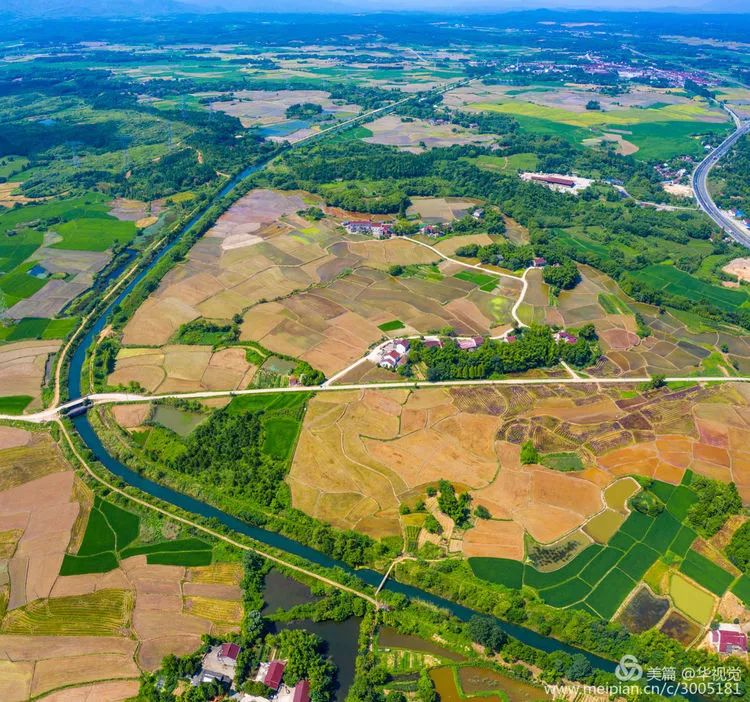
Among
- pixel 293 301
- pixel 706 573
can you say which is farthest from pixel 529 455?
pixel 293 301

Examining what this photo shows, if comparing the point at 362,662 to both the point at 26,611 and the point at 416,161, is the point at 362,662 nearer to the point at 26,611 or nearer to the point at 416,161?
the point at 26,611

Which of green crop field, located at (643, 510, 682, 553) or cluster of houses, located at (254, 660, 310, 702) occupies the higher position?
green crop field, located at (643, 510, 682, 553)

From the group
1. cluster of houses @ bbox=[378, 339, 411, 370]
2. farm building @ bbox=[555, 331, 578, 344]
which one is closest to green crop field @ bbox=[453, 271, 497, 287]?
farm building @ bbox=[555, 331, 578, 344]

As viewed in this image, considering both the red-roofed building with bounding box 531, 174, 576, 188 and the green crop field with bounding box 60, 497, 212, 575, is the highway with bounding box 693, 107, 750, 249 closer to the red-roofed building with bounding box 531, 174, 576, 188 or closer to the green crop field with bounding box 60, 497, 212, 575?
the red-roofed building with bounding box 531, 174, 576, 188

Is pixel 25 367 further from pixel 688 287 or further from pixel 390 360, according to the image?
pixel 688 287

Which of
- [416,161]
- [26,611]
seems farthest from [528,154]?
[26,611]

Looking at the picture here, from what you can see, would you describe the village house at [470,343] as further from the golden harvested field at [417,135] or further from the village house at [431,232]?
the golden harvested field at [417,135]

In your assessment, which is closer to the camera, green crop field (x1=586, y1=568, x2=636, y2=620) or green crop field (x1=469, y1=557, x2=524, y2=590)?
green crop field (x1=586, y1=568, x2=636, y2=620)
